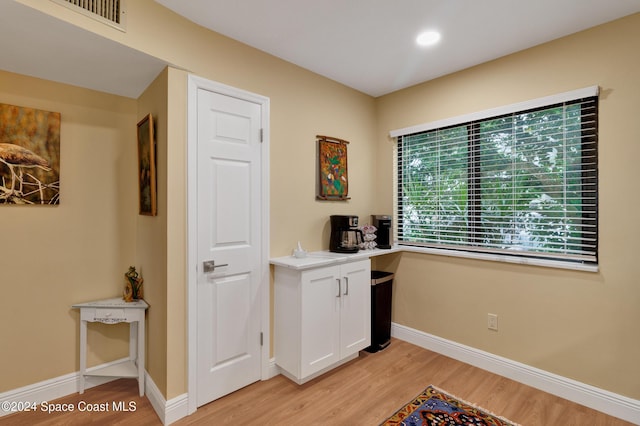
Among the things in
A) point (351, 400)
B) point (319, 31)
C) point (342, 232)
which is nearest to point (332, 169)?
point (342, 232)

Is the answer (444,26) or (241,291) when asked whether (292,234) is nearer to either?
(241,291)

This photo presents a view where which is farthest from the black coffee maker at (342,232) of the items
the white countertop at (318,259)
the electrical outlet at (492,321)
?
the electrical outlet at (492,321)

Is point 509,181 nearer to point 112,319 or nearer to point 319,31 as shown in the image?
A: point 319,31

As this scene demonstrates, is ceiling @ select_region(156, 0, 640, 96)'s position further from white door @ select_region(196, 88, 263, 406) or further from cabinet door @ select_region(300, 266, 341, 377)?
cabinet door @ select_region(300, 266, 341, 377)

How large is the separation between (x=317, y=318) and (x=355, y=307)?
1.50 feet

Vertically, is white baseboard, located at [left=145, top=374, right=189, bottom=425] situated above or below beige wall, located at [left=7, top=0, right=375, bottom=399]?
below

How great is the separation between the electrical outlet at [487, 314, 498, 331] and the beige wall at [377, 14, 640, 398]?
1.6 inches

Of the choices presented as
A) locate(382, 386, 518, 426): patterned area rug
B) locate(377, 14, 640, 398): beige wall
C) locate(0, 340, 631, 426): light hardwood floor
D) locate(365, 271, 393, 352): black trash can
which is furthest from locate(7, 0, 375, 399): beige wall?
locate(382, 386, 518, 426): patterned area rug

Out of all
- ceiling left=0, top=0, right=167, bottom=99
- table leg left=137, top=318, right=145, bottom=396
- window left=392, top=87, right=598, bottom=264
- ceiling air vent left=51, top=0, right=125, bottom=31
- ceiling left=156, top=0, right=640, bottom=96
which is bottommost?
table leg left=137, top=318, right=145, bottom=396

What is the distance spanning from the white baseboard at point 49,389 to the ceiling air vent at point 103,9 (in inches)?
95.8

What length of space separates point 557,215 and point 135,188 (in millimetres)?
3382

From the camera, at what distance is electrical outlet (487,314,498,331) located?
2.62 metres

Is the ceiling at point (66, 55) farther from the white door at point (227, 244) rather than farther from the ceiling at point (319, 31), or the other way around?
the white door at point (227, 244)

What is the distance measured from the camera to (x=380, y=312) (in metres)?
3.04
